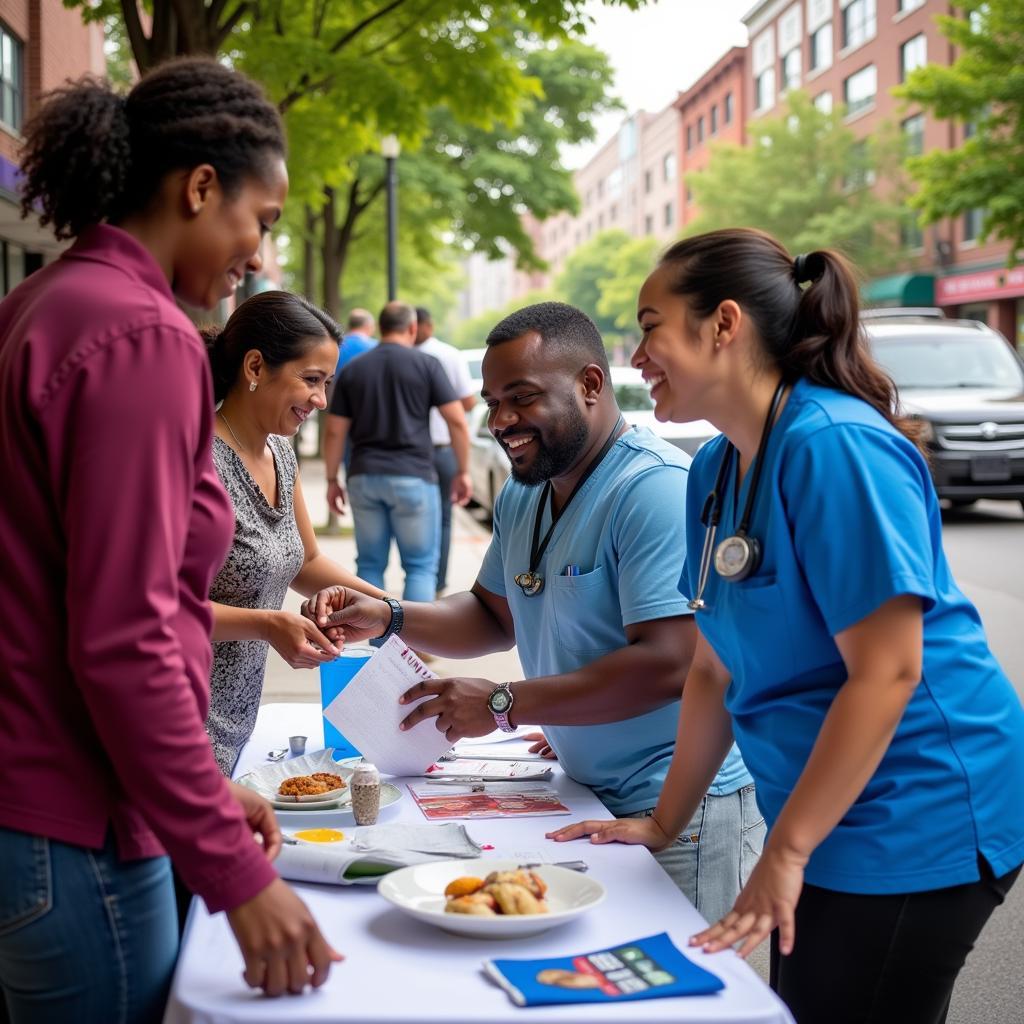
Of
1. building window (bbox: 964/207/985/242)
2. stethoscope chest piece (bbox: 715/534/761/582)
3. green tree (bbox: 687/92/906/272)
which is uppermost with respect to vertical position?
green tree (bbox: 687/92/906/272)

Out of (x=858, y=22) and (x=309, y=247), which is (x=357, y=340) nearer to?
(x=309, y=247)

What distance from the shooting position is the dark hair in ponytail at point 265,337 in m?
3.49

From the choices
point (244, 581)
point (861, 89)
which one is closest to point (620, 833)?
point (244, 581)

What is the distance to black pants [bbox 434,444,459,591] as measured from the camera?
9.79 m

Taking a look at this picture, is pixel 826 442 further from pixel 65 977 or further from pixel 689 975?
pixel 65 977

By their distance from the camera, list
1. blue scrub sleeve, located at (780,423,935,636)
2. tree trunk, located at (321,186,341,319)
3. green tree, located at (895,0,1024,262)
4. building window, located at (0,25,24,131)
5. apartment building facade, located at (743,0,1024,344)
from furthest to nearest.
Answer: apartment building facade, located at (743,0,1024,344) < tree trunk, located at (321,186,341,319) < green tree, located at (895,0,1024,262) < building window, located at (0,25,24,131) < blue scrub sleeve, located at (780,423,935,636)

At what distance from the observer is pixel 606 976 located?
5.82 ft

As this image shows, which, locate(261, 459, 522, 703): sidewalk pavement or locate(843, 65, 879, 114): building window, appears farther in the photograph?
locate(843, 65, 879, 114): building window

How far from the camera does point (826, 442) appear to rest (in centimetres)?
191

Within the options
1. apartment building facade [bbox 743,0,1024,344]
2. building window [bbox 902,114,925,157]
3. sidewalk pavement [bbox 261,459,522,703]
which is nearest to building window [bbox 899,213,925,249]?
apartment building facade [bbox 743,0,1024,344]

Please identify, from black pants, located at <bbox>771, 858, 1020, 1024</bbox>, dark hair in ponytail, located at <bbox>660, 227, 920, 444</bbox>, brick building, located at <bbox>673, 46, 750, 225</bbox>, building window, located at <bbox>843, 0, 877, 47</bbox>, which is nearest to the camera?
black pants, located at <bbox>771, 858, 1020, 1024</bbox>

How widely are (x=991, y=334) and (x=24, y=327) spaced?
1544 centimetres

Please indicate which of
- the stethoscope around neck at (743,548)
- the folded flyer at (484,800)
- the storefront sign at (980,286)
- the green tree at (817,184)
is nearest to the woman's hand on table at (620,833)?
the folded flyer at (484,800)

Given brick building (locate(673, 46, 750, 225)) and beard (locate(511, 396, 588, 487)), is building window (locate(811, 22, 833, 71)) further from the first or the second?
beard (locate(511, 396, 588, 487))
